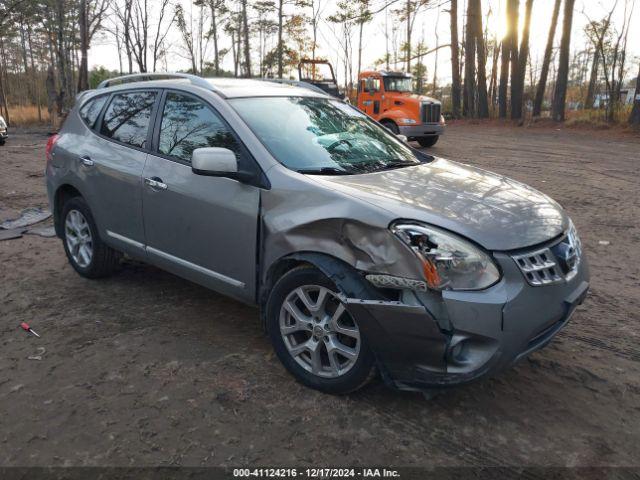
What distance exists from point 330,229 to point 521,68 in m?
26.8

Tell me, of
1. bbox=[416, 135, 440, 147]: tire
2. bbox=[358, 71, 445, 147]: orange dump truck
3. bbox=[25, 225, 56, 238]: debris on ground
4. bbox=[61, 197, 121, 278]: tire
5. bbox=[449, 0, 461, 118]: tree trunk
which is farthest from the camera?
bbox=[449, 0, 461, 118]: tree trunk

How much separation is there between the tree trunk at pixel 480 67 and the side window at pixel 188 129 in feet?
87.0

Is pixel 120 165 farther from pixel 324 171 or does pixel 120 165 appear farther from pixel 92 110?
pixel 324 171

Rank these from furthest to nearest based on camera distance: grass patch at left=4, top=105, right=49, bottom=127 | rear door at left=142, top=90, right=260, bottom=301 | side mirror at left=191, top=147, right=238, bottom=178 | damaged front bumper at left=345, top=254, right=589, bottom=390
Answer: grass patch at left=4, top=105, right=49, bottom=127
rear door at left=142, top=90, right=260, bottom=301
side mirror at left=191, top=147, right=238, bottom=178
damaged front bumper at left=345, top=254, right=589, bottom=390

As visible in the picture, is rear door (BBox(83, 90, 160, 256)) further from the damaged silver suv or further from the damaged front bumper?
the damaged front bumper

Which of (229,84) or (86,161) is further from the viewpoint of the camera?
(86,161)

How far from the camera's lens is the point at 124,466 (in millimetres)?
2494

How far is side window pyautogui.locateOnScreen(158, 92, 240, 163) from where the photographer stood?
143 inches

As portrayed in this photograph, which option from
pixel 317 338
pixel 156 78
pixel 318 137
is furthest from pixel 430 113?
pixel 317 338

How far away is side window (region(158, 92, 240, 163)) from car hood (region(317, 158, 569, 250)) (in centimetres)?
86

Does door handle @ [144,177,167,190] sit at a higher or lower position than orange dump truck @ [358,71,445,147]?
lower

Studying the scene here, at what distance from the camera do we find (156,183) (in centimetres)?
385

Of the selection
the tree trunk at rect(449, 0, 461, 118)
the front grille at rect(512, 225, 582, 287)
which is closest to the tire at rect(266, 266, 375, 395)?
the front grille at rect(512, 225, 582, 287)

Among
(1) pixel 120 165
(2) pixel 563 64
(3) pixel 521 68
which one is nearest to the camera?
(1) pixel 120 165
